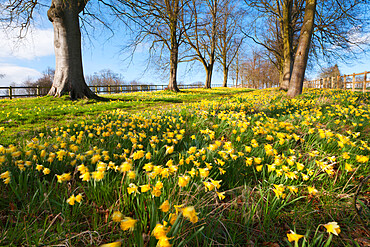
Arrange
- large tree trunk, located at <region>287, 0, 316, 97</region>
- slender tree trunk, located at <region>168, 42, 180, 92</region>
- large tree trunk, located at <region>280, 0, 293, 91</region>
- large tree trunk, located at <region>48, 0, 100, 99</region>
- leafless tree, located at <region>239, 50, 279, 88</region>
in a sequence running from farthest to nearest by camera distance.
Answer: leafless tree, located at <region>239, 50, 279, 88</region> < slender tree trunk, located at <region>168, 42, 180, 92</region> < large tree trunk, located at <region>280, 0, 293, 91</region> < large tree trunk, located at <region>48, 0, 100, 99</region> < large tree trunk, located at <region>287, 0, 316, 97</region>

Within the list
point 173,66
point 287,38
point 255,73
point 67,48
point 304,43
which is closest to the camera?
point 304,43

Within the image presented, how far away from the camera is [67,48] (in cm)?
823

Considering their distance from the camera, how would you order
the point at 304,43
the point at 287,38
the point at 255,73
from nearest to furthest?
the point at 304,43 < the point at 287,38 < the point at 255,73

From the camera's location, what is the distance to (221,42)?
27.4m

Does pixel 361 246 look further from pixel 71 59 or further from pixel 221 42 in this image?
pixel 221 42

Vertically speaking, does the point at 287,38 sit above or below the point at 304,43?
above

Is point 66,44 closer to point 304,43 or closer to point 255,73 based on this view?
point 304,43

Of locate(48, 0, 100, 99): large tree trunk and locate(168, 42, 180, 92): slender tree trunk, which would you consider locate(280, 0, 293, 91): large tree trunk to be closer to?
locate(168, 42, 180, 92): slender tree trunk

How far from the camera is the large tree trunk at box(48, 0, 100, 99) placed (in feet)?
26.6

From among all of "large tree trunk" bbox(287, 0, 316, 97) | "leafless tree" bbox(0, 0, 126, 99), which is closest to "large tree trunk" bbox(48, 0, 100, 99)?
"leafless tree" bbox(0, 0, 126, 99)

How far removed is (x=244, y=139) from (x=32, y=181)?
250 centimetres

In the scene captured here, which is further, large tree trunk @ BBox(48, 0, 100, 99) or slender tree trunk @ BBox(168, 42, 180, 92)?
slender tree trunk @ BBox(168, 42, 180, 92)

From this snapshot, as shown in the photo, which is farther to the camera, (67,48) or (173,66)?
(173,66)

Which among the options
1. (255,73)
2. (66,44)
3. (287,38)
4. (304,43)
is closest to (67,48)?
(66,44)
